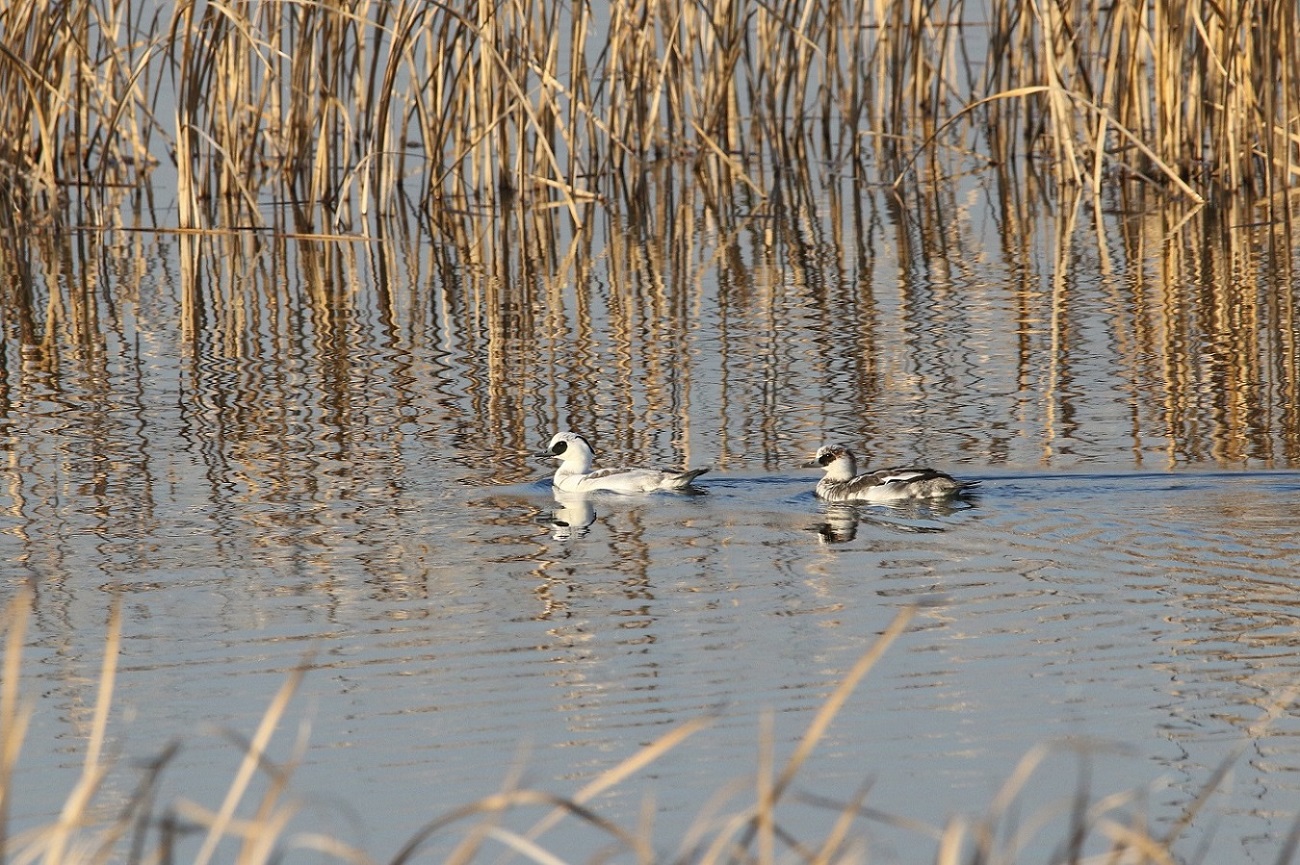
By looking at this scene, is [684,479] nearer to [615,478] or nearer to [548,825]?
[615,478]

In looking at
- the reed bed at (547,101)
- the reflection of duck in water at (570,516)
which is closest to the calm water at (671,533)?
the reflection of duck in water at (570,516)

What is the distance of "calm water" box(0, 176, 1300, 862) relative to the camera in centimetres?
511

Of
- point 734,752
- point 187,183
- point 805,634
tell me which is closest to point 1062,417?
point 805,634

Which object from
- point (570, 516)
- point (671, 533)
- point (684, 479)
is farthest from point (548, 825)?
point (684, 479)

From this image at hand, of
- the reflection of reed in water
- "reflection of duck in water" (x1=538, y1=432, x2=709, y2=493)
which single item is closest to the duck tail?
"reflection of duck in water" (x1=538, y1=432, x2=709, y2=493)

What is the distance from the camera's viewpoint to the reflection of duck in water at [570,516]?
25.8ft

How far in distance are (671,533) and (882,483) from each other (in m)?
0.82

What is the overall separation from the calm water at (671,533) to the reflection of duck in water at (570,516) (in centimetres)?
2

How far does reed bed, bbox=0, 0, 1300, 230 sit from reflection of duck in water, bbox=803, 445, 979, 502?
4934 mm

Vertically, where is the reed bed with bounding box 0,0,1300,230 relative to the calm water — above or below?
above

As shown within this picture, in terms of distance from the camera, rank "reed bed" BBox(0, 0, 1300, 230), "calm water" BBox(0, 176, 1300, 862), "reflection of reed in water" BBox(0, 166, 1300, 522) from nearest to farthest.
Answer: "calm water" BBox(0, 176, 1300, 862)
"reflection of reed in water" BBox(0, 166, 1300, 522)
"reed bed" BBox(0, 0, 1300, 230)

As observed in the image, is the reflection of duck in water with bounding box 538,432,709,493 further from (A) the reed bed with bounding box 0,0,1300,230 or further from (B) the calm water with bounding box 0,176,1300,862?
(A) the reed bed with bounding box 0,0,1300,230

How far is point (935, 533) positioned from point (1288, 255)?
5.86 meters

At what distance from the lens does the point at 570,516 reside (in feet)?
26.6
